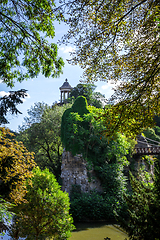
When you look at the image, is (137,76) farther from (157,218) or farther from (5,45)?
(5,45)

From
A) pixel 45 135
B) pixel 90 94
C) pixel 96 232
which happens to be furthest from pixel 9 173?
pixel 90 94

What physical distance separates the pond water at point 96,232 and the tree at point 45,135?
7.38 meters

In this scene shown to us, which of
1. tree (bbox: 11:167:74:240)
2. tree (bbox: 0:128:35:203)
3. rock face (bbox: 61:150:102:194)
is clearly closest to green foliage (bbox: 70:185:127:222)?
rock face (bbox: 61:150:102:194)

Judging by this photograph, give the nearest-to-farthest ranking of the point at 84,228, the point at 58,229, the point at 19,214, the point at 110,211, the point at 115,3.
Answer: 1. the point at 115,3
2. the point at 58,229
3. the point at 19,214
4. the point at 84,228
5. the point at 110,211

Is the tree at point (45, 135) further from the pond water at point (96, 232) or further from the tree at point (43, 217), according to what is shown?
→ the tree at point (43, 217)

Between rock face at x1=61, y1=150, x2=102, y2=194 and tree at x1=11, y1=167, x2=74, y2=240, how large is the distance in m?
6.69

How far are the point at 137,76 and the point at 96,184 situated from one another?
929 cm

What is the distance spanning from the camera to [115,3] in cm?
479

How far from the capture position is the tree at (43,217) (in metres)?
5.64

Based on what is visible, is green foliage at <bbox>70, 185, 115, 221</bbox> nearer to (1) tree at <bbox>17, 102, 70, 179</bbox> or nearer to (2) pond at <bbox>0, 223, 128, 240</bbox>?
(2) pond at <bbox>0, 223, 128, 240</bbox>

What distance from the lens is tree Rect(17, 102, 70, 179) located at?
1836 cm

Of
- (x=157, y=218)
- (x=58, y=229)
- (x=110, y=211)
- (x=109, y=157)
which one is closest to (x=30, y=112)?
(x=109, y=157)

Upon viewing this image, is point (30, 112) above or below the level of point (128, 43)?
above

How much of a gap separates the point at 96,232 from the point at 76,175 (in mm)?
3773
